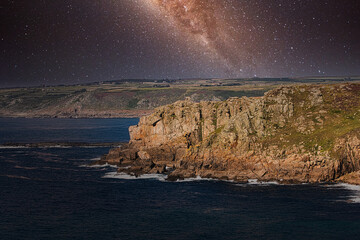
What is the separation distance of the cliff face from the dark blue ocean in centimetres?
614

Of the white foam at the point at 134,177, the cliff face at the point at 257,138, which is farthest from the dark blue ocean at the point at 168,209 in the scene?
the cliff face at the point at 257,138

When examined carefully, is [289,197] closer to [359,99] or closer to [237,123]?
[237,123]

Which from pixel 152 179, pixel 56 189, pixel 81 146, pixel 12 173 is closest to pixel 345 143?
pixel 152 179

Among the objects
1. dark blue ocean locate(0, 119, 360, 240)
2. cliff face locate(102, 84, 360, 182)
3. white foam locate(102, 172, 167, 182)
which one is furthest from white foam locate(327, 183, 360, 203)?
white foam locate(102, 172, 167, 182)

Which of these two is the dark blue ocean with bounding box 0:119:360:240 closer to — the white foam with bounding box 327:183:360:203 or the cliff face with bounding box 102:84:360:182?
the white foam with bounding box 327:183:360:203

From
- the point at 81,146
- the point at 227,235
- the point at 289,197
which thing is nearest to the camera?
the point at 227,235

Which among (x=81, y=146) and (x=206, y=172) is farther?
(x=81, y=146)

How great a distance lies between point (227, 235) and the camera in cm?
5634

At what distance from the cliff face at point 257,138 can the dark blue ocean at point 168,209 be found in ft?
20.2

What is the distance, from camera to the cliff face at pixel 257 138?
87625mm

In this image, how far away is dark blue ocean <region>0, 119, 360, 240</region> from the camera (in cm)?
5759

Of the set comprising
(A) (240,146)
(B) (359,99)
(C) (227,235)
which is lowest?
(C) (227,235)

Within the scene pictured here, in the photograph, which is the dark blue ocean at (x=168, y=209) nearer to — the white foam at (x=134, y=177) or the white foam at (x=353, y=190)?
the white foam at (x=353, y=190)

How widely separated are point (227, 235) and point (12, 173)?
227ft
